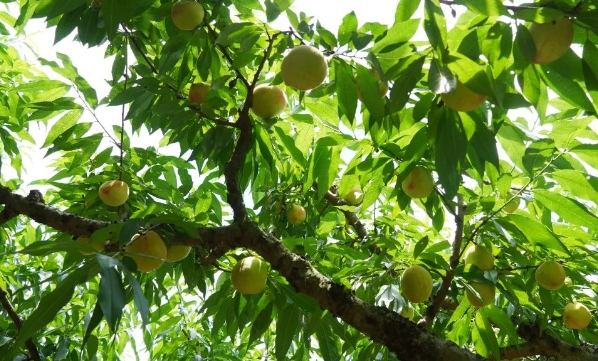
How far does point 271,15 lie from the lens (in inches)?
65.9

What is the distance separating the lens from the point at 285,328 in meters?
2.19

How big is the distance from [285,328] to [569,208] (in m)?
1.08

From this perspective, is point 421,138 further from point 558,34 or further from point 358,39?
point 558,34

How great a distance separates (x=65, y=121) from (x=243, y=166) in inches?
35.4

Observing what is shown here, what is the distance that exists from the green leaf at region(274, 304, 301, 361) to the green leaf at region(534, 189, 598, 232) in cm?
96

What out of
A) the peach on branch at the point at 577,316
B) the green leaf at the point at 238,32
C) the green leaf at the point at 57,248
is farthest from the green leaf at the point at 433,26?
the peach on branch at the point at 577,316


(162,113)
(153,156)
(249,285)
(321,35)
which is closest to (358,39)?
(321,35)

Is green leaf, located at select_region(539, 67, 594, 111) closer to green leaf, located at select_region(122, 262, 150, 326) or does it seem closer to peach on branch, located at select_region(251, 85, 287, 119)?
peach on branch, located at select_region(251, 85, 287, 119)

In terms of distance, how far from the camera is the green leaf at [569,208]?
180 cm

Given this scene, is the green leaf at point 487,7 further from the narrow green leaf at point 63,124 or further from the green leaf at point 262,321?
the narrow green leaf at point 63,124

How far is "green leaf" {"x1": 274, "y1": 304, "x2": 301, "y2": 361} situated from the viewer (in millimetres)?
2168

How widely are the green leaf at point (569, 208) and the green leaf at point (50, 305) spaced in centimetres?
142

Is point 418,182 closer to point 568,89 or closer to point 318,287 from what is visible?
point 318,287

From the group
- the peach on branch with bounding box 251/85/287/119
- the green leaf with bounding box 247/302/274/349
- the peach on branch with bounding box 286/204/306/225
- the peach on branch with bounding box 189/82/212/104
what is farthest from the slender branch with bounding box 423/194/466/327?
the peach on branch with bounding box 286/204/306/225
